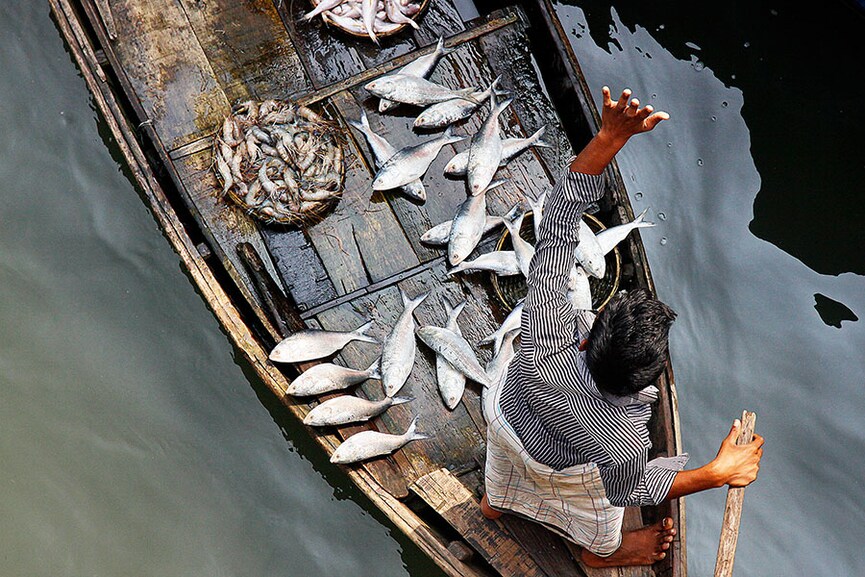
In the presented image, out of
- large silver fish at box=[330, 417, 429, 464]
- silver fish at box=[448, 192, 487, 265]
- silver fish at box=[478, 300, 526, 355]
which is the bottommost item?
large silver fish at box=[330, 417, 429, 464]

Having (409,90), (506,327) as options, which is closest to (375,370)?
(506,327)

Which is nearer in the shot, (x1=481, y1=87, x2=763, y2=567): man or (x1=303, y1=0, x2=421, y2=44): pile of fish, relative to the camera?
(x1=481, y1=87, x2=763, y2=567): man

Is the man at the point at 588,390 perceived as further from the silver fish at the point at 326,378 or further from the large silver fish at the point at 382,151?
the large silver fish at the point at 382,151

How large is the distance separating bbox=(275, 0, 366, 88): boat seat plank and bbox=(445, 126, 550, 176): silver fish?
3.03ft

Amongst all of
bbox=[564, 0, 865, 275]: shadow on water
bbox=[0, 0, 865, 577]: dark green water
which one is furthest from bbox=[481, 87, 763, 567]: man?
bbox=[564, 0, 865, 275]: shadow on water

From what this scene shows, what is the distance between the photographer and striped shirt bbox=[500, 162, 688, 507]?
2.42 metres

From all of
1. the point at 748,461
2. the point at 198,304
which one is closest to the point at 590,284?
the point at 748,461

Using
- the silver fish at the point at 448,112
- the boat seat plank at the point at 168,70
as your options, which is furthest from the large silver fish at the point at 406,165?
the boat seat plank at the point at 168,70

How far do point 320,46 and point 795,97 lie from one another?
3.66m

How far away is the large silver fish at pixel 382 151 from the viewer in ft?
14.7

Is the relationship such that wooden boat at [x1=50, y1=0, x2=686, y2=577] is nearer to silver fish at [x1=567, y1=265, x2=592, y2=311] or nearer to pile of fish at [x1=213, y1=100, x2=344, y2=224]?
pile of fish at [x1=213, y1=100, x2=344, y2=224]

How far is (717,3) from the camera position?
593 centimetres

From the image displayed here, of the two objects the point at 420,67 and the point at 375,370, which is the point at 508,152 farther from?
the point at 375,370

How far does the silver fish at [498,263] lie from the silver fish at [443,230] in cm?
17
